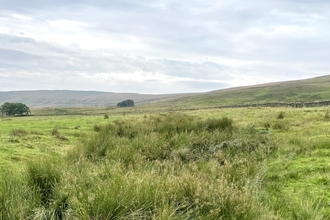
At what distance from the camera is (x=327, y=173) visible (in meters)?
7.96

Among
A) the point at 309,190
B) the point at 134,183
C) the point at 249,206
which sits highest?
the point at 134,183

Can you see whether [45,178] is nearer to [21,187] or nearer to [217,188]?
[21,187]

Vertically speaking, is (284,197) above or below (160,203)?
below

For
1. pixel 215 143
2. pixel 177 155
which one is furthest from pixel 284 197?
pixel 215 143

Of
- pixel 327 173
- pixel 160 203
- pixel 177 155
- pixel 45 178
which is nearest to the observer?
pixel 160 203

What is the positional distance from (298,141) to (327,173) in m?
4.39

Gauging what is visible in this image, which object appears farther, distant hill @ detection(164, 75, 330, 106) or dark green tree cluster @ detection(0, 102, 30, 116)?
distant hill @ detection(164, 75, 330, 106)

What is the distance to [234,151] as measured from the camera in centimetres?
1089

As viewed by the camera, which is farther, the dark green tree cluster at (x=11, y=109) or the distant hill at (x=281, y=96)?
the distant hill at (x=281, y=96)

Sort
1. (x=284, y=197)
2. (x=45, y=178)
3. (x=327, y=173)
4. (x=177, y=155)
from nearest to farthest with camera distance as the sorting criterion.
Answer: (x=45, y=178)
(x=284, y=197)
(x=327, y=173)
(x=177, y=155)

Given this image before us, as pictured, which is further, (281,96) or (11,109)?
(281,96)

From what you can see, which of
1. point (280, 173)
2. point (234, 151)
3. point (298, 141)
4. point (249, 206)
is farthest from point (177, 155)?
point (249, 206)

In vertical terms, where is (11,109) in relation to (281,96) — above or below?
above

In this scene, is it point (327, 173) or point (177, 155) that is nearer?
point (327, 173)
